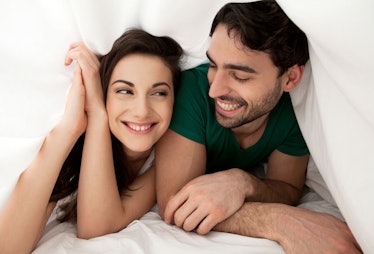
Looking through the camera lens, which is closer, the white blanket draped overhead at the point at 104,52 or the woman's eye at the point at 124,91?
the white blanket draped overhead at the point at 104,52

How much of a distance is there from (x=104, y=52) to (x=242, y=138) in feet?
1.86

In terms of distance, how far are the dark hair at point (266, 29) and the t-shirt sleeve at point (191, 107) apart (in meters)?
0.17

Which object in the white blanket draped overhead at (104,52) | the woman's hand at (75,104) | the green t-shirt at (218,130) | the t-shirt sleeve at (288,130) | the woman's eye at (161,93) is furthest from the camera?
the t-shirt sleeve at (288,130)

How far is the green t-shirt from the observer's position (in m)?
1.30

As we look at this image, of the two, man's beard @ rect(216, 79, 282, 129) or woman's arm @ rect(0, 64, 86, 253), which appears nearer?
woman's arm @ rect(0, 64, 86, 253)

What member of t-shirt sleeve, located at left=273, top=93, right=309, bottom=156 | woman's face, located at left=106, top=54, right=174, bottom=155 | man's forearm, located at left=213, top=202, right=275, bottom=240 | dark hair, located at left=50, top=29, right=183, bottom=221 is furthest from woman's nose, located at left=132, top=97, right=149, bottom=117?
t-shirt sleeve, located at left=273, top=93, right=309, bottom=156

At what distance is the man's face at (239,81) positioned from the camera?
1179 millimetres

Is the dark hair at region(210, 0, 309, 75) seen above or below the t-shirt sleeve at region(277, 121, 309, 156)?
above

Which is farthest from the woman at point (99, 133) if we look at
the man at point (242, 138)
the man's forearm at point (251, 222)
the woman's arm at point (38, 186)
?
the man's forearm at point (251, 222)

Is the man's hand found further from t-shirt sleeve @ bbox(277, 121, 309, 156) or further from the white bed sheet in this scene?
t-shirt sleeve @ bbox(277, 121, 309, 156)

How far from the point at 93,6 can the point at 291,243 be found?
2.37ft

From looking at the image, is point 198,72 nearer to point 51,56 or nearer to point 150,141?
point 150,141

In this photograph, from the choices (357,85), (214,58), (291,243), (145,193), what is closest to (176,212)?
(145,193)

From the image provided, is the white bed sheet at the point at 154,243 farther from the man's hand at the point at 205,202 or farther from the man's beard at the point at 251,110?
the man's beard at the point at 251,110
